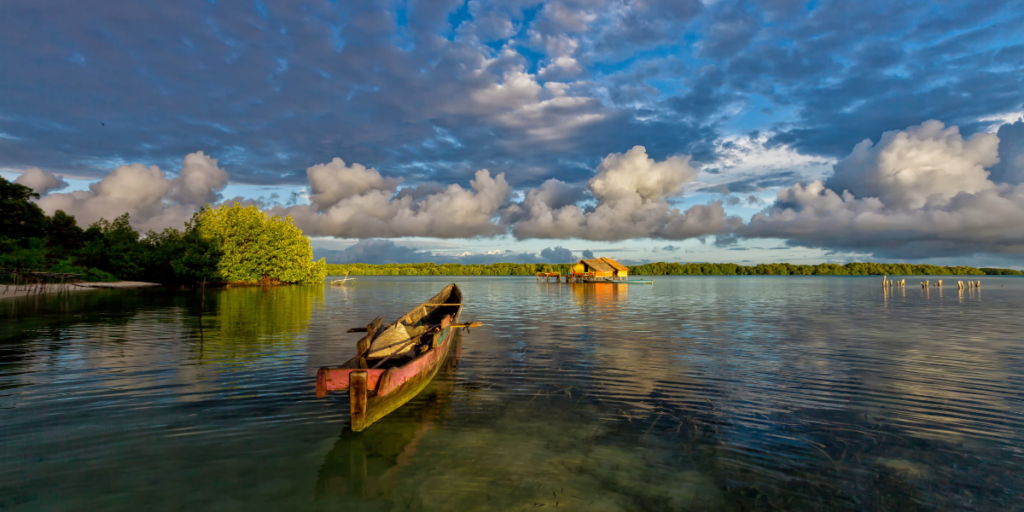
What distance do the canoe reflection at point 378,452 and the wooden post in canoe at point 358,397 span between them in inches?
16.3

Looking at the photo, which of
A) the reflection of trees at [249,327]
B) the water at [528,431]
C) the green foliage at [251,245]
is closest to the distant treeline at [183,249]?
the green foliage at [251,245]

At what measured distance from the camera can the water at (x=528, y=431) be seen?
6094 millimetres

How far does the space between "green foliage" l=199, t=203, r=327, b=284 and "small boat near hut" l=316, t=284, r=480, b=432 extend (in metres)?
70.5

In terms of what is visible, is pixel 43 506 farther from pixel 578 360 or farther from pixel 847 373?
A: pixel 847 373

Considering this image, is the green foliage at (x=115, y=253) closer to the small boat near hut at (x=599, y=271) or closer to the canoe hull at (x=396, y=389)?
the small boat near hut at (x=599, y=271)

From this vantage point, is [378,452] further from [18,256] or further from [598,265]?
[598,265]

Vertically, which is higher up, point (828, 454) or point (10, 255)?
point (10, 255)

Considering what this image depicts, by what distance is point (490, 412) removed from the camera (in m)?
9.64

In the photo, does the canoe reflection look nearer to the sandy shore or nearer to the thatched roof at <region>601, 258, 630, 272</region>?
the sandy shore

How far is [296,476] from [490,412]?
4.07 m

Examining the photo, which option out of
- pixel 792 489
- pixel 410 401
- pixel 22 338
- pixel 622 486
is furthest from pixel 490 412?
pixel 22 338

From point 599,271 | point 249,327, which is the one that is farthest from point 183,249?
point 599,271

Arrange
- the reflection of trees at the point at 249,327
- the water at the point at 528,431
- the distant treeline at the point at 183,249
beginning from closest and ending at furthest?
the water at the point at 528,431 < the reflection of trees at the point at 249,327 < the distant treeline at the point at 183,249

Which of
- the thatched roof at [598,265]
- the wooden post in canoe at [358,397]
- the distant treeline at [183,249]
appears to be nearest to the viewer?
the wooden post in canoe at [358,397]
